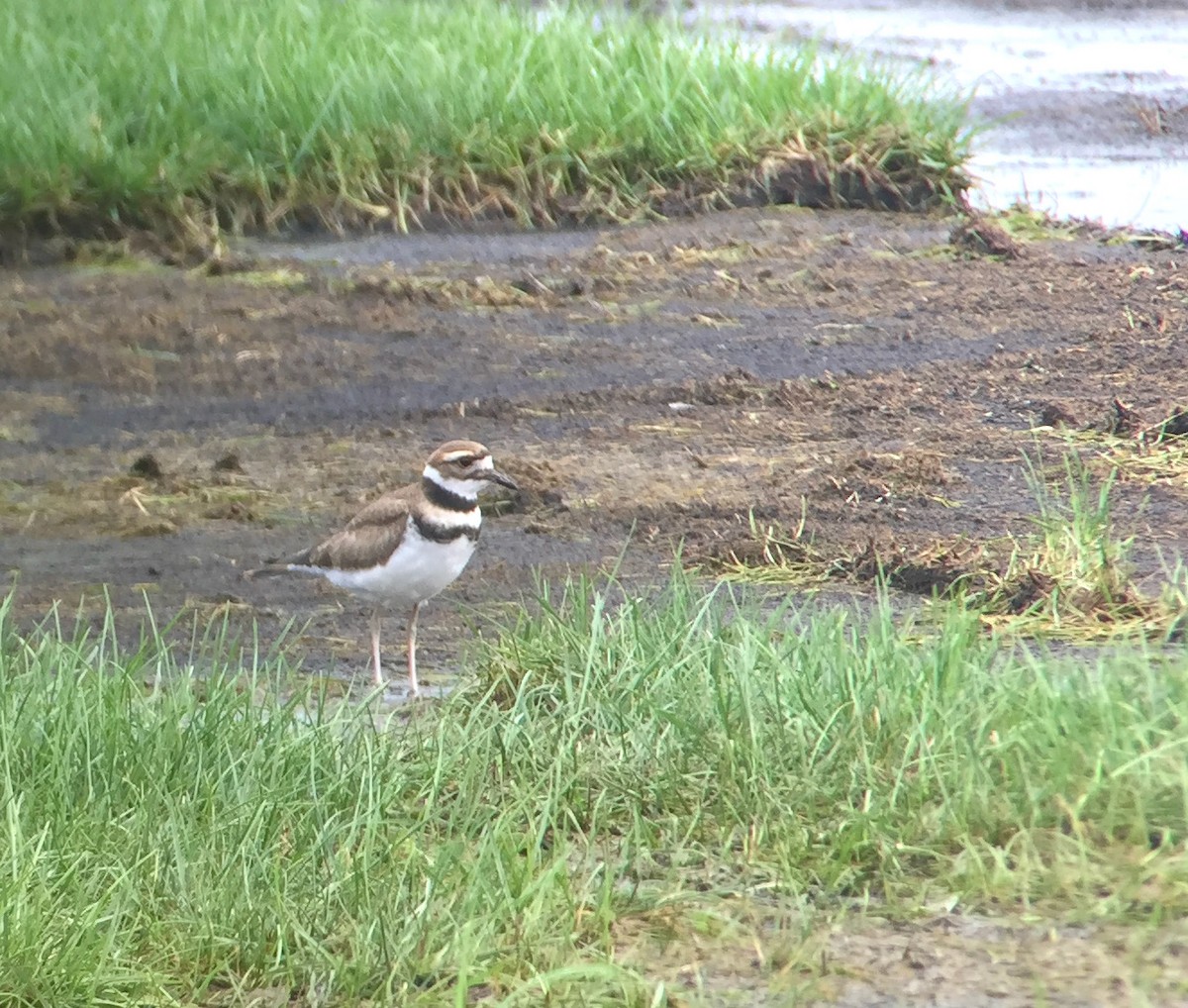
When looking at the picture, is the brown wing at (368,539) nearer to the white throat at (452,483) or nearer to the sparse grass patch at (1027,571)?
the white throat at (452,483)

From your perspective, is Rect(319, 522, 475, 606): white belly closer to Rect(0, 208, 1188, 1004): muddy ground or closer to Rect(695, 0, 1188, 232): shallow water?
Rect(0, 208, 1188, 1004): muddy ground

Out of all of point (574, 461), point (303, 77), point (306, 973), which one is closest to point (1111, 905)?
point (306, 973)

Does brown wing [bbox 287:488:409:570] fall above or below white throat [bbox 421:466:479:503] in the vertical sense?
below

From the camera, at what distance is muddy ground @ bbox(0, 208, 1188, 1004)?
697 centimetres

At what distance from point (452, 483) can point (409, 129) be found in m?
6.62

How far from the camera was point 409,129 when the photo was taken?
12.7 meters

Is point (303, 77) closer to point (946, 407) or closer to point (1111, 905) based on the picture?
point (946, 407)

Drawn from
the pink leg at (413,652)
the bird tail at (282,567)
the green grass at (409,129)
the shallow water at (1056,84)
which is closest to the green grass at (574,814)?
the pink leg at (413,652)

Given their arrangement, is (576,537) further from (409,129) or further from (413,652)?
(409,129)

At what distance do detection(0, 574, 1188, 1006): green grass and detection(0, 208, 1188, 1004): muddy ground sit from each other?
1.01 feet

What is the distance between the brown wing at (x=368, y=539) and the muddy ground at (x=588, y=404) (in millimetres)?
280

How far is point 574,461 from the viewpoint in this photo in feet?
27.3

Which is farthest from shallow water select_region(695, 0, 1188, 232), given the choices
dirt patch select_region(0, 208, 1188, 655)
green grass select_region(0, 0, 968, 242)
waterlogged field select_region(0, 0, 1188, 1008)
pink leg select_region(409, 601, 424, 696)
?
pink leg select_region(409, 601, 424, 696)

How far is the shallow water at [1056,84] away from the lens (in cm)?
1445
